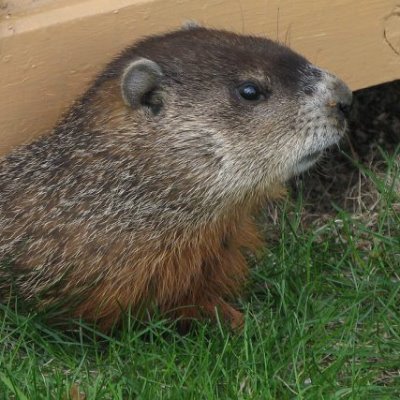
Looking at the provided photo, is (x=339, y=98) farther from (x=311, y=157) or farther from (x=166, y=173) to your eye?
(x=166, y=173)

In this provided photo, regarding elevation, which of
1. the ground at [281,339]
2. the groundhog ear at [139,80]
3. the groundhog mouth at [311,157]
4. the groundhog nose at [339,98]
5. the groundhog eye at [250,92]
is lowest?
the ground at [281,339]

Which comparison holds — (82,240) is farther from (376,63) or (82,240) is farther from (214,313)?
(376,63)

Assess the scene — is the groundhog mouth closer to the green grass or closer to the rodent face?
the rodent face

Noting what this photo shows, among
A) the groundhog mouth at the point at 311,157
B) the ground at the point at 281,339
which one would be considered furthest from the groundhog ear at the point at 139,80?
the ground at the point at 281,339

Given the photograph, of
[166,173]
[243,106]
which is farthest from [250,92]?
[166,173]

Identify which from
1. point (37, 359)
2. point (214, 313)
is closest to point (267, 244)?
point (214, 313)

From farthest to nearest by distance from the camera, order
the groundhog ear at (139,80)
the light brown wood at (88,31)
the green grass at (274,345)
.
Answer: the light brown wood at (88,31) → the groundhog ear at (139,80) → the green grass at (274,345)

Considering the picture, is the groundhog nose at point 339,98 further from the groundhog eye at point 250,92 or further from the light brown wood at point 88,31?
the light brown wood at point 88,31
